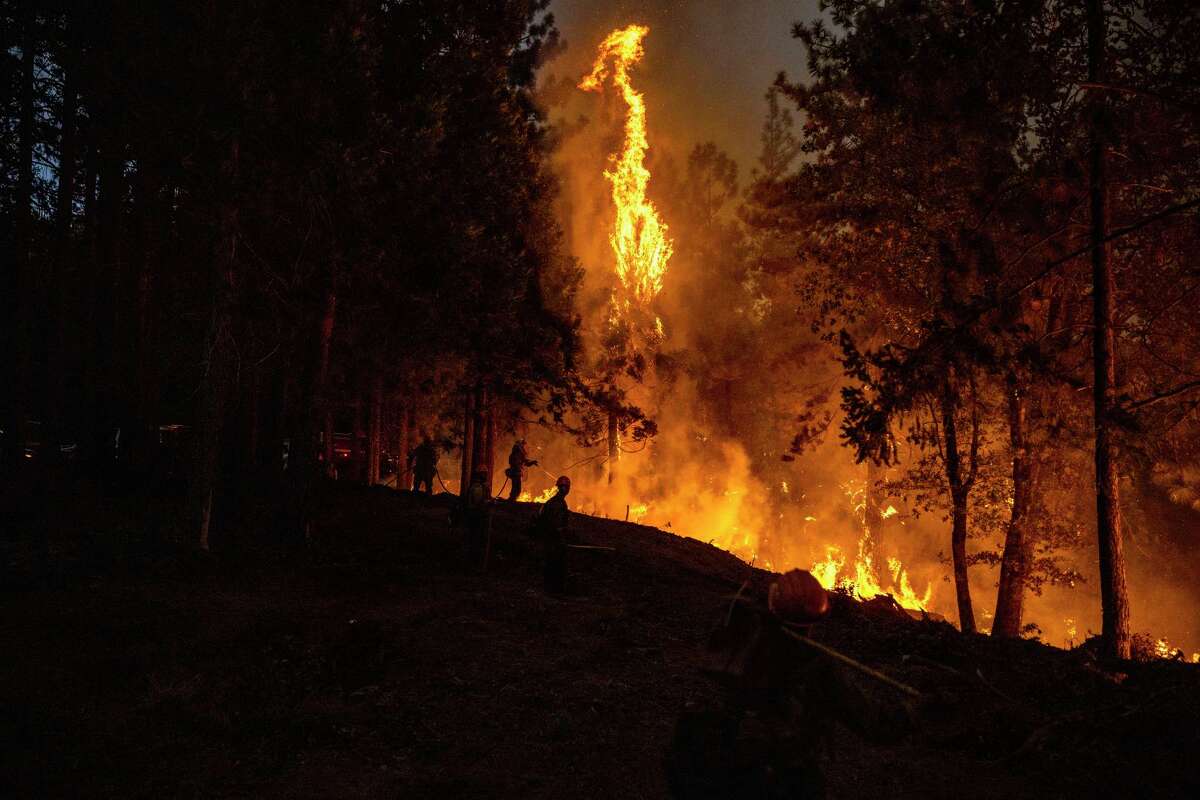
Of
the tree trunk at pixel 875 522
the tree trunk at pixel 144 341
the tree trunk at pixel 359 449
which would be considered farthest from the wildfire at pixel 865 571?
the tree trunk at pixel 144 341

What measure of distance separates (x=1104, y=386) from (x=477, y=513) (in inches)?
406

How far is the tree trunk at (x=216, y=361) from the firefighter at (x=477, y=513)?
422cm

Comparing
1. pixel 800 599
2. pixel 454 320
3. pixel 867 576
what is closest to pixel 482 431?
pixel 454 320

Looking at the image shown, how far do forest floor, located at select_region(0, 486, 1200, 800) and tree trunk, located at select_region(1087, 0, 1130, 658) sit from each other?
31.4 inches

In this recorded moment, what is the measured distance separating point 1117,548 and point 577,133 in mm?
41146

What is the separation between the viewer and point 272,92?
478 inches

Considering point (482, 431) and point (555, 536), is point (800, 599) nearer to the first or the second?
point (555, 536)

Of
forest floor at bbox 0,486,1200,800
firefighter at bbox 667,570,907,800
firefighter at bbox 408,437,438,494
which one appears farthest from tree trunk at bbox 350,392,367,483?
firefighter at bbox 667,570,907,800

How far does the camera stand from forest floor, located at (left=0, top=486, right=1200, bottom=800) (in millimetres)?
6469

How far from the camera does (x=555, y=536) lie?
499 inches

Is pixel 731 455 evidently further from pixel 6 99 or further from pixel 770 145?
pixel 6 99

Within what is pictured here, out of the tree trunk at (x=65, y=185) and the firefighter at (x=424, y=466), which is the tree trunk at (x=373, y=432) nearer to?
the firefighter at (x=424, y=466)

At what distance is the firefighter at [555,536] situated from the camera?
12.6m

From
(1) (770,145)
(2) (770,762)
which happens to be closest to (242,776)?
(2) (770,762)
